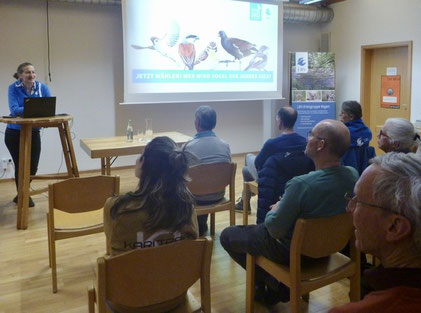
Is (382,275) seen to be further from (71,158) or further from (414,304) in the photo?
(71,158)

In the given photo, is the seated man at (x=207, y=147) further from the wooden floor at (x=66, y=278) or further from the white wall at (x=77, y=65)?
the white wall at (x=77, y=65)

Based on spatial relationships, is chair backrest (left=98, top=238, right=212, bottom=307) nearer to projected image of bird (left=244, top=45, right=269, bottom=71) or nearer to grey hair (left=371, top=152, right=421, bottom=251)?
grey hair (left=371, top=152, right=421, bottom=251)

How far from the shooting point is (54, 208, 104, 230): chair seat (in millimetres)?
2510

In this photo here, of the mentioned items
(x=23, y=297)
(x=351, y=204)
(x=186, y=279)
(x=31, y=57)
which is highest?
(x=31, y=57)

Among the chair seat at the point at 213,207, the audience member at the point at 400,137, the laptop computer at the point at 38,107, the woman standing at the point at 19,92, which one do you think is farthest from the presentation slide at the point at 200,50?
the audience member at the point at 400,137

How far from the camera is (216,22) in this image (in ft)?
19.4

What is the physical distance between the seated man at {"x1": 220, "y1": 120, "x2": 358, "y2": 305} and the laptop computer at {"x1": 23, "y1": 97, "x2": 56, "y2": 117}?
82.2 inches

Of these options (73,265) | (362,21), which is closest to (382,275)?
(73,265)

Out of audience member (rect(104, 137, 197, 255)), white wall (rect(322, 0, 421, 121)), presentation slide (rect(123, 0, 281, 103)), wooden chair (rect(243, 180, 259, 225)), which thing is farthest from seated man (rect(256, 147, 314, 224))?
white wall (rect(322, 0, 421, 121))

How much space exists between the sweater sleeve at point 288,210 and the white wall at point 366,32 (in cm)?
480

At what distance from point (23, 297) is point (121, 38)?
13.6ft

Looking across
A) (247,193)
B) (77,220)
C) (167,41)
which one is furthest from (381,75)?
(77,220)

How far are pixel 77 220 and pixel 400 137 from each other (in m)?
2.13

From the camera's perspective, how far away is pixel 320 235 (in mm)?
1782
